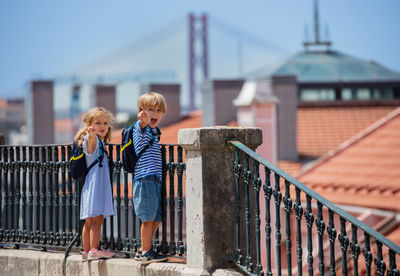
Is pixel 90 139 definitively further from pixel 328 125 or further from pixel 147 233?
pixel 328 125

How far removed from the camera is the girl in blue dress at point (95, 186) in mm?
6250

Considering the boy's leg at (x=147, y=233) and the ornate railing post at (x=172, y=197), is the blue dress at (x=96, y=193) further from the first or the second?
the ornate railing post at (x=172, y=197)

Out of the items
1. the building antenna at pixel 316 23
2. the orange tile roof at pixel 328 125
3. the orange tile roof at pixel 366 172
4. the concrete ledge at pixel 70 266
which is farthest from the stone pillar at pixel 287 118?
the concrete ledge at pixel 70 266

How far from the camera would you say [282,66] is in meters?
37.1

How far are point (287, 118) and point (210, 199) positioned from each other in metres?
20.9

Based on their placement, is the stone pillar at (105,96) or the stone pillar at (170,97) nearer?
the stone pillar at (170,97)

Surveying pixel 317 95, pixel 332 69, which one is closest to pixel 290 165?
pixel 317 95

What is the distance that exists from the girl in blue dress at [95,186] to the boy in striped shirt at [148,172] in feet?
1.47

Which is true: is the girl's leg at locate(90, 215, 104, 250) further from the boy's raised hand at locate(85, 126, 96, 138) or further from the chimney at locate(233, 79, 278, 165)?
the chimney at locate(233, 79, 278, 165)

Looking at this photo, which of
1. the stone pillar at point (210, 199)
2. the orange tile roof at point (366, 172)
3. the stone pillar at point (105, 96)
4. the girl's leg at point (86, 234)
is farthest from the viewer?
the stone pillar at point (105, 96)

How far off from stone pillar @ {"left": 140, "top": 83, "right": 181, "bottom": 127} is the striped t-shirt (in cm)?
2662

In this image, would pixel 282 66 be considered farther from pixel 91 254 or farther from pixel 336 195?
pixel 91 254

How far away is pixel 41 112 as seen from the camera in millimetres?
35094

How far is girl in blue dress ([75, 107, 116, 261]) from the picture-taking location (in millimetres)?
6250
